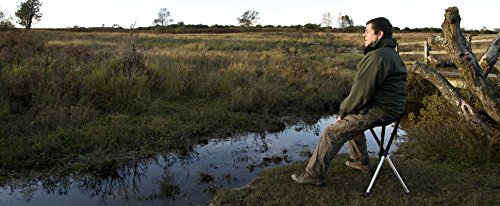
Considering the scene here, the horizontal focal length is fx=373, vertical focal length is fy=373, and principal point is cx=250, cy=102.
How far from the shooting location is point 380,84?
13.9 ft

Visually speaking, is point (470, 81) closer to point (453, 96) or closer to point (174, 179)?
point (453, 96)

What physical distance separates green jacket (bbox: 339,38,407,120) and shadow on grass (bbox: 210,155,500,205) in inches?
41.5

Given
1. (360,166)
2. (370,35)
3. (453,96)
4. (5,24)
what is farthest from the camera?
(5,24)

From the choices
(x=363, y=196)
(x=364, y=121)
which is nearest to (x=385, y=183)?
(x=363, y=196)

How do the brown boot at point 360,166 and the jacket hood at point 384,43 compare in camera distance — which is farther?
the brown boot at point 360,166

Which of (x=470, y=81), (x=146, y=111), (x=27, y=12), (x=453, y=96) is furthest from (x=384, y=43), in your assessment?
(x=27, y=12)

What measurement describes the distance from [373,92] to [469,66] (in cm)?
230

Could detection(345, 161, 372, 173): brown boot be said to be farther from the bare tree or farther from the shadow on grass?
the bare tree

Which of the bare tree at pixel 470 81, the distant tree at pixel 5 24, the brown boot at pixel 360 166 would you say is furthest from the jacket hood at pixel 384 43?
the distant tree at pixel 5 24

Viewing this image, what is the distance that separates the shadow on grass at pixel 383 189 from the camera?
15.0ft

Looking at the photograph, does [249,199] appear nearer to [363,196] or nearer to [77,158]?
[363,196]

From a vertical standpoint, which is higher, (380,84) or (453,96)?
(380,84)

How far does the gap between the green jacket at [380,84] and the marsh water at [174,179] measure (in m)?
2.42

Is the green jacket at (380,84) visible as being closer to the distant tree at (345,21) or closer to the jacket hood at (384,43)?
the jacket hood at (384,43)
